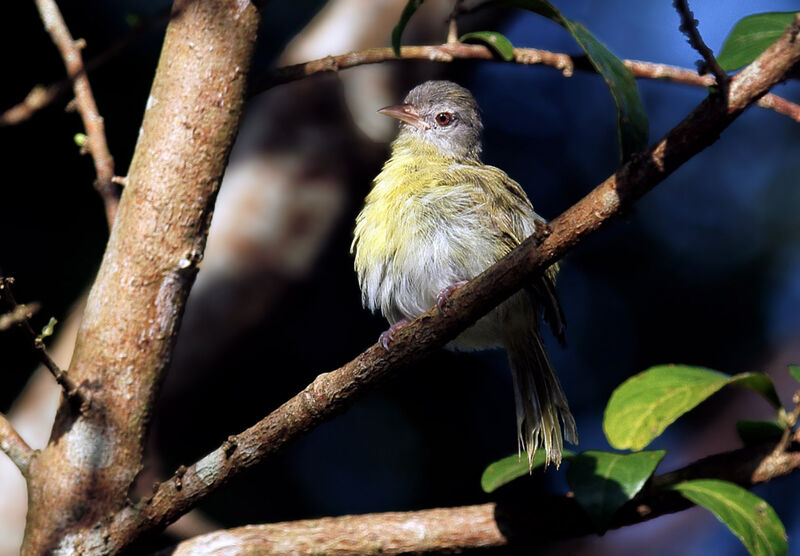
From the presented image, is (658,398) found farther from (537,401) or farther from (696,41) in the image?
(696,41)

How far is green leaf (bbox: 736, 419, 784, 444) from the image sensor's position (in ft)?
Answer: 7.34

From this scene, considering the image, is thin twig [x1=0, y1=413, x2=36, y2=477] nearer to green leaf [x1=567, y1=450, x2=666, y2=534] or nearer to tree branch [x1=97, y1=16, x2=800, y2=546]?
tree branch [x1=97, y1=16, x2=800, y2=546]

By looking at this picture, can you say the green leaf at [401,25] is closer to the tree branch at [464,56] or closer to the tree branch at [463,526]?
the tree branch at [464,56]

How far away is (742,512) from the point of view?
6.96 feet

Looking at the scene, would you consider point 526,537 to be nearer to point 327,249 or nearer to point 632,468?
point 632,468

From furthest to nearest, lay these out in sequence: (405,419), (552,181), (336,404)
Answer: (552,181) < (405,419) < (336,404)

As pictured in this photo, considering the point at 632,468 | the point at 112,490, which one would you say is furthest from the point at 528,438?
the point at 112,490

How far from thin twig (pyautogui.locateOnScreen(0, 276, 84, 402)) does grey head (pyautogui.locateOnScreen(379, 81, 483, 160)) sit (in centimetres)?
176

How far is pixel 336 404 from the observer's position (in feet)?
5.88

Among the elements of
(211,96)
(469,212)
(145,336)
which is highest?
(211,96)

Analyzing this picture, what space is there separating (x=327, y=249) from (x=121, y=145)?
4.11 feet

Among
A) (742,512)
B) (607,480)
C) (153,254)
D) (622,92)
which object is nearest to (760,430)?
(742,512)

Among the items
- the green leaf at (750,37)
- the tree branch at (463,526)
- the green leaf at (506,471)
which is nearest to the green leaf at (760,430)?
the tree branch at (463,526)

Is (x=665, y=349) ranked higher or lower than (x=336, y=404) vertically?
higher
